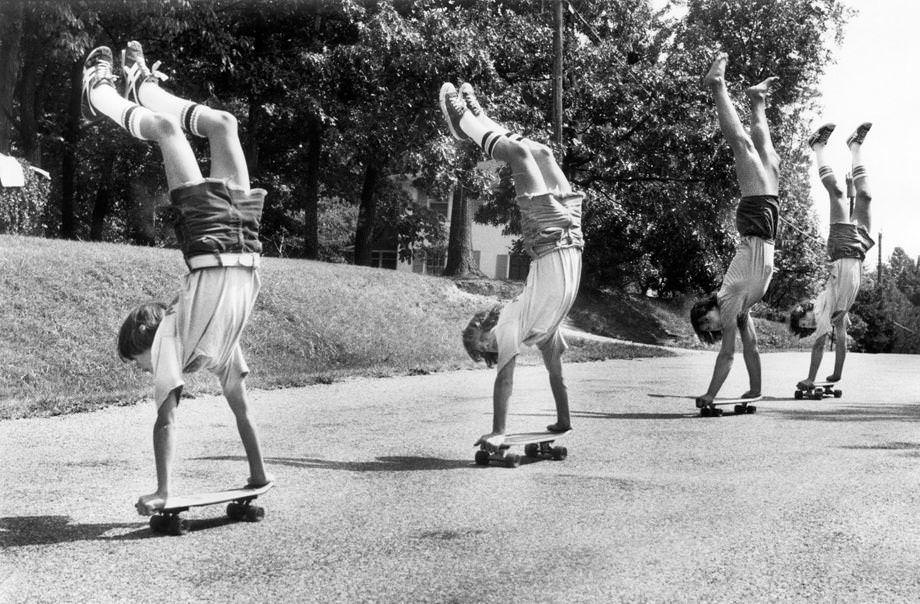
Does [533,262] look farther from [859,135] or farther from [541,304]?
[859,135]

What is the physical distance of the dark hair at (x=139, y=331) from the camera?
500 centimetres

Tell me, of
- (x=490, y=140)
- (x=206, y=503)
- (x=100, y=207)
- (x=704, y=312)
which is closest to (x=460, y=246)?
(x=100, y=207)

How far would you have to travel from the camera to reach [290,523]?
4.85 metres

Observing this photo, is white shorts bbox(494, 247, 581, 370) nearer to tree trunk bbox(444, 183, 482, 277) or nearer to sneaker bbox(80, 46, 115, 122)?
sneaker bbox(80, 46, 115, 122)

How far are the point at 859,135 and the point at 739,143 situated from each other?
3522mm

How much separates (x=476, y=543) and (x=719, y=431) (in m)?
4.34

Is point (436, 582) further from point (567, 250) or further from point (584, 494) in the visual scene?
point (567, 250)

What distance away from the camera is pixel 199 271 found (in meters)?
4.90

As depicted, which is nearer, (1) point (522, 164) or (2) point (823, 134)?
(1) point (522, 164)

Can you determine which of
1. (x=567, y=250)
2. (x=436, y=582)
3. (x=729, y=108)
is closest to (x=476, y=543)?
(x=436, y=582)

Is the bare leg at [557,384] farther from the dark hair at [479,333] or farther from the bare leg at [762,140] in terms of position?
the bare leg at [762,140]

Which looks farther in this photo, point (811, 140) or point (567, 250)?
point (811, 140)

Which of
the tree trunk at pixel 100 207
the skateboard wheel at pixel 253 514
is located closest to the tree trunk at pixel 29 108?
the tree trunk at pixel 100 207

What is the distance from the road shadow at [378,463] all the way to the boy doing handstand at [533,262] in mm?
371
